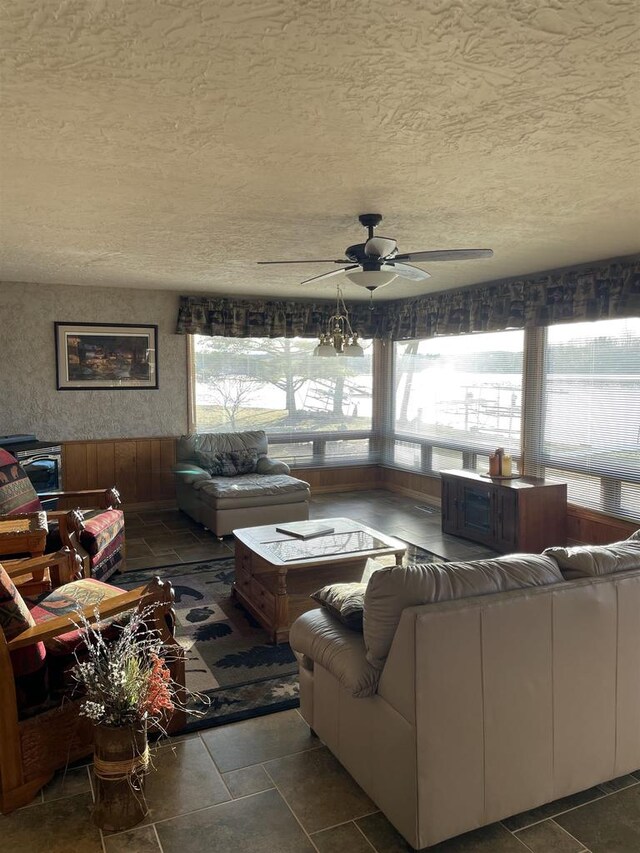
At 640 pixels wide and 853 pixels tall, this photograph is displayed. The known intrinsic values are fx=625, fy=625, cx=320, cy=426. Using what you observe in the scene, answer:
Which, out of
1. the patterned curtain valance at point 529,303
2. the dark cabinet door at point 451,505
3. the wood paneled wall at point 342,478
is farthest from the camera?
the wood paneled wall at point 342,478

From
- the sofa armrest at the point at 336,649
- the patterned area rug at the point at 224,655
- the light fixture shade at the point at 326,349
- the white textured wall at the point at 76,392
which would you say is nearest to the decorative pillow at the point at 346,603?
the sofa armrest at the point at 336,649

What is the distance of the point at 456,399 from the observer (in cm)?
712

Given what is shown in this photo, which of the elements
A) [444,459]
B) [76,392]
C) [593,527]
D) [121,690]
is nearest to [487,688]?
[121,690]

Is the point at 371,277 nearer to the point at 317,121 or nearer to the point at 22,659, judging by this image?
the point at 317,121

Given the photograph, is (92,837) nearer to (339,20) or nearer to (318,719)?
(318,719)

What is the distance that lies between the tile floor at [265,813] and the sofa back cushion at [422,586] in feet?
1.97

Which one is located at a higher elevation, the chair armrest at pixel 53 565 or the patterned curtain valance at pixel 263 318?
the patterned curtain valance at pixel 263 318

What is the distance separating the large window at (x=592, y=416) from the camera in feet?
16.5

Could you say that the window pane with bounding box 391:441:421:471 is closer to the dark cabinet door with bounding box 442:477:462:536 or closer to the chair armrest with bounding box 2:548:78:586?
the dark cabinet door with bounding box 442:477:462:536

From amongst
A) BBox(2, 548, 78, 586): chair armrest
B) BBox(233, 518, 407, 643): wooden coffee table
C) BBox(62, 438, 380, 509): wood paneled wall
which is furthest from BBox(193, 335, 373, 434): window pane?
BBox(2, 548, 78, 586): chair armrest

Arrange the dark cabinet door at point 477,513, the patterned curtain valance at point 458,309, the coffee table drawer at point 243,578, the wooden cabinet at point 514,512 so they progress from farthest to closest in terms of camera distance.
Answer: the dark cabinet door at point 477,513 < the wooden cabinet at point 514,512 < the patterned curtain valance at point 458,309 < the coffee table drawer at point 243,578

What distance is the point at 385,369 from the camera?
27.4ft

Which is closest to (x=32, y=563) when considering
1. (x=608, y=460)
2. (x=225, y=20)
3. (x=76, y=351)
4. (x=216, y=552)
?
(x=216, y=552)

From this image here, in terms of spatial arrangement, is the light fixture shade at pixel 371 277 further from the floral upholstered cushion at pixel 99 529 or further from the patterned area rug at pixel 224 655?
the floral upholstered cushion at pixel 99 529
